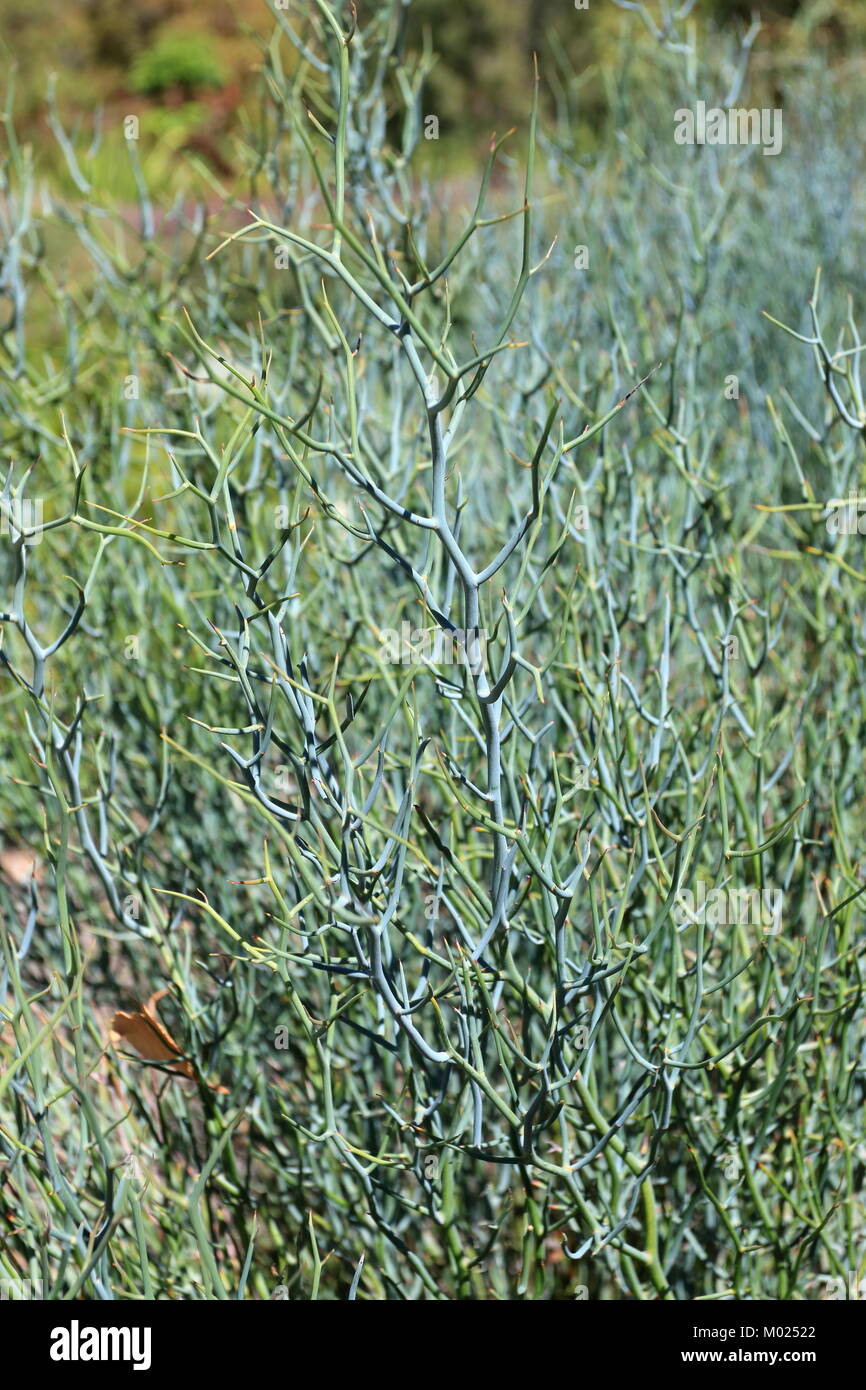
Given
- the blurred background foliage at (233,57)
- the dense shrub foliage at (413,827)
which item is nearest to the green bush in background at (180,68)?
the blurred background foliage at (233,57)

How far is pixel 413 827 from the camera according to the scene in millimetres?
1459

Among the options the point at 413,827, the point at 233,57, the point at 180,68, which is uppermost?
the point at 233,57

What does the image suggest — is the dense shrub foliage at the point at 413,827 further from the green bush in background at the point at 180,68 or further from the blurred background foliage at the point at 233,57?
the green bush in background at the point at 180,68

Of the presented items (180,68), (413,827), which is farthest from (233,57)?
(413,827)

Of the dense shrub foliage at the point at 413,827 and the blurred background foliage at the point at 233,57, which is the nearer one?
the dense shrub foliage at the point at 413,827

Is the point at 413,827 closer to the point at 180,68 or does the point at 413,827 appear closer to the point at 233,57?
the point at 180,68

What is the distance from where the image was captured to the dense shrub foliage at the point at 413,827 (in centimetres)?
105

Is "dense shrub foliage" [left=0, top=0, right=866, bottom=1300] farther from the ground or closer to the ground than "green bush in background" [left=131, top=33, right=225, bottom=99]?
closer to the ground

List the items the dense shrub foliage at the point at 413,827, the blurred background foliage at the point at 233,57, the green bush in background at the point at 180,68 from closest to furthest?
1. the dense shrub foliage at the point at 413,827
2. the blurred background foliage at the point at 233,57
3. the green bush in background at the point at 180,68

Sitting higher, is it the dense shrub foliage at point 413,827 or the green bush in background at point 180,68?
the green bush in background at point 180,68

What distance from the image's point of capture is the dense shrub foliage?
1055 mm

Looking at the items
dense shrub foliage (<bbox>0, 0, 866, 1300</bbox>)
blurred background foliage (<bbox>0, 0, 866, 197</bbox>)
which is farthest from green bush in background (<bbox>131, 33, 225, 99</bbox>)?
dense shrub foliage (<bbox>0, 0, 866, 1300</bbox>)

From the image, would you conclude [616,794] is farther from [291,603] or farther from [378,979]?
[291,603]

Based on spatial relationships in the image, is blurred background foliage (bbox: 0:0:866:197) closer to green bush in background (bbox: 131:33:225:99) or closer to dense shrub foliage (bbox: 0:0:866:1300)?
green bush in background (bbox: 131:33:225:99)
